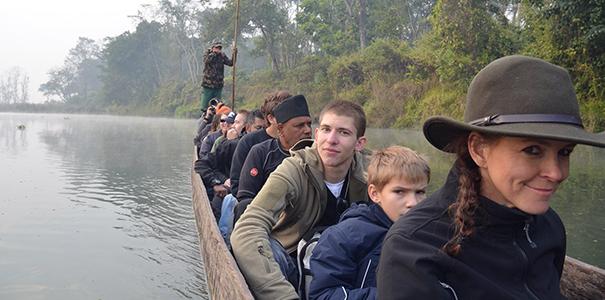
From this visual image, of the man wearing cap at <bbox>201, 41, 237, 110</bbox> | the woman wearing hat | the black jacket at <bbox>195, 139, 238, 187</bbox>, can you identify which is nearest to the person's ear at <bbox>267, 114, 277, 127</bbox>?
the black jacket at <bbox>195, 139, 238, 187</bbox>

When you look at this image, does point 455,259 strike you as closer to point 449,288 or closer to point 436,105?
point 449,288

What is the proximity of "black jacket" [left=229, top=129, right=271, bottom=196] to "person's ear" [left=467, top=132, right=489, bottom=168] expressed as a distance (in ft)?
9.29

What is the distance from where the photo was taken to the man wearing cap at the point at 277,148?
3.27m

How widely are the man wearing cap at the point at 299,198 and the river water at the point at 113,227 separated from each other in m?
2.09

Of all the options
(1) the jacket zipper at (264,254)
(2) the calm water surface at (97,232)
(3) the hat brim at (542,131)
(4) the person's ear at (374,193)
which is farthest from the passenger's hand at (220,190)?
(3) the hat brim at (542,131)

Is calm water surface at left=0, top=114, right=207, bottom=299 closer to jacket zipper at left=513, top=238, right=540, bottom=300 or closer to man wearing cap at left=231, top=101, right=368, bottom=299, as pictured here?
man wearing cap at left=231, top=101, right=368, bottom=299

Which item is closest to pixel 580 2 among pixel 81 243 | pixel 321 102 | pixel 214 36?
pixel 81 243

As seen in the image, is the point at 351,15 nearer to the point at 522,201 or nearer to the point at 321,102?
the point at 321,102

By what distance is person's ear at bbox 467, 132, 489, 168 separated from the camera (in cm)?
129

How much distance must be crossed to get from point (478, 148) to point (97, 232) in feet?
18.4

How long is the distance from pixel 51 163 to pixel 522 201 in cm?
1199

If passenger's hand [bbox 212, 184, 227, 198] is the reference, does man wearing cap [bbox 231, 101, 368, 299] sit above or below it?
above

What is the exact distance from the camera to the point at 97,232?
6.16 m

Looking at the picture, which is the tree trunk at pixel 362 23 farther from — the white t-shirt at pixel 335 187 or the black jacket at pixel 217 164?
the white t-shirt at pixel 335 187
